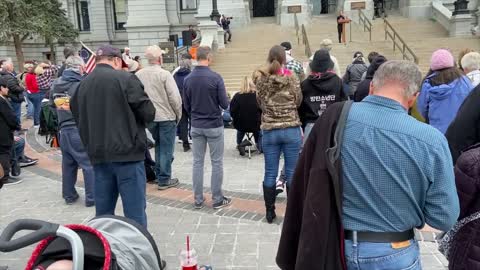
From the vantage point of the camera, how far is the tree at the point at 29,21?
95.2 feet

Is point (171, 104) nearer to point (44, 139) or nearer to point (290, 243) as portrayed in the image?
point (290, 243)

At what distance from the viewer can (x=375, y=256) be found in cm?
246

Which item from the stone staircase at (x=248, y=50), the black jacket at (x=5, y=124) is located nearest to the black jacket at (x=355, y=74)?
the black jacket at (x=5, y=124)

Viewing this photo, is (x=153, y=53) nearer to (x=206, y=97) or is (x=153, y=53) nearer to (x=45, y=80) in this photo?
(x=206, y=97)

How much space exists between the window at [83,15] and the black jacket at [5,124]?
36114mm

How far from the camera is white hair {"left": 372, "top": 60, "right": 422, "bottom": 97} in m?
2.44

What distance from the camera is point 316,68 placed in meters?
5.46

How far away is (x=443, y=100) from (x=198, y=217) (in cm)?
325

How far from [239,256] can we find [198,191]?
64.5 inches

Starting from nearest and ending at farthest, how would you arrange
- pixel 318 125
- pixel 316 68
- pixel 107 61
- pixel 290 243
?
pixel 318 125 < pixel 290 243 < pixel 107 61 < pixel 316 68

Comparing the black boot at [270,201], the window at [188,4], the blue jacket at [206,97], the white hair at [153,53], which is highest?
the window at [188,4]

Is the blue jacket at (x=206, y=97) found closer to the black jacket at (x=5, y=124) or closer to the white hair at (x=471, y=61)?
the black jacket at (x=5, y=124)

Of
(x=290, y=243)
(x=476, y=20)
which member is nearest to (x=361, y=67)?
(x=290, y=243)

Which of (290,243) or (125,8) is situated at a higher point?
(125,8)
